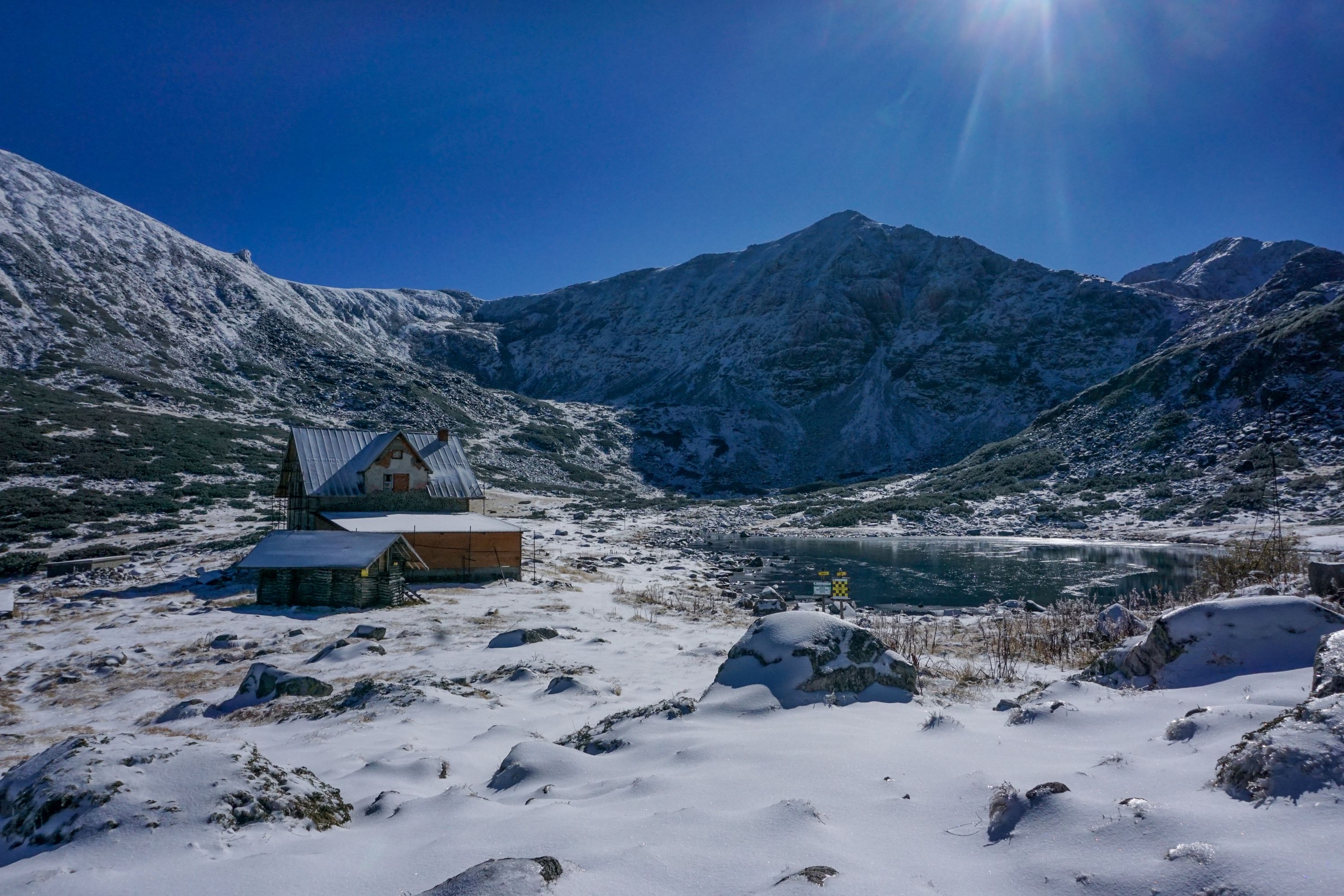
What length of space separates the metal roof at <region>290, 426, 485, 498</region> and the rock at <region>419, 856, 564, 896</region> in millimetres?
28454

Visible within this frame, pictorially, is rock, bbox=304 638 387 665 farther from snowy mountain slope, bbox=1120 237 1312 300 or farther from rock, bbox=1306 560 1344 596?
snowy mountain slope, bbox=1120 237 1312 300

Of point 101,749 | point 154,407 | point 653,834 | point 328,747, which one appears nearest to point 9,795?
point 101,749

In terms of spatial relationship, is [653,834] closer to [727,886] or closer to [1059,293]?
[727,886]

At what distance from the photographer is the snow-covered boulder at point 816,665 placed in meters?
7.55

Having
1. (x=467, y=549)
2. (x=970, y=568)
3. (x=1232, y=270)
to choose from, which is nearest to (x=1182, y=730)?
(x=467, y=549)

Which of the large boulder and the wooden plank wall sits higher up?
the large boulder

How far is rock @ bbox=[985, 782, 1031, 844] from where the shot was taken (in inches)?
146

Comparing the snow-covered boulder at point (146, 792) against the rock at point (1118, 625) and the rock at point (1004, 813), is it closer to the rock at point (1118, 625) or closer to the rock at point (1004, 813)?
the rock at point (1004, 813)

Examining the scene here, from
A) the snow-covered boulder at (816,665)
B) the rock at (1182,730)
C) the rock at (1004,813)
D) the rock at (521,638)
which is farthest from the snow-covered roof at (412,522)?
the rock at (1004,813)

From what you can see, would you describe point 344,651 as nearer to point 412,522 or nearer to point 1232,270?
point 412,522

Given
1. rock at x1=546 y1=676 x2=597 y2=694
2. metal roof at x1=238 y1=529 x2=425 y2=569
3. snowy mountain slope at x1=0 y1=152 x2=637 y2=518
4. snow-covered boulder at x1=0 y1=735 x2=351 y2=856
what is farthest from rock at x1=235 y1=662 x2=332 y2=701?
snowy mountain slope at x1=0 y1=152 x2=637 y2=518

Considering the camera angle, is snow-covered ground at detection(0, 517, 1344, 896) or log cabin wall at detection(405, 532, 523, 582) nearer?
snow-covered ground at detection(0, 517, 1344, 896)

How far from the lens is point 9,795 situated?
4.57 meters

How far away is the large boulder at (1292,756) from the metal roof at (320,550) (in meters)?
20.8
